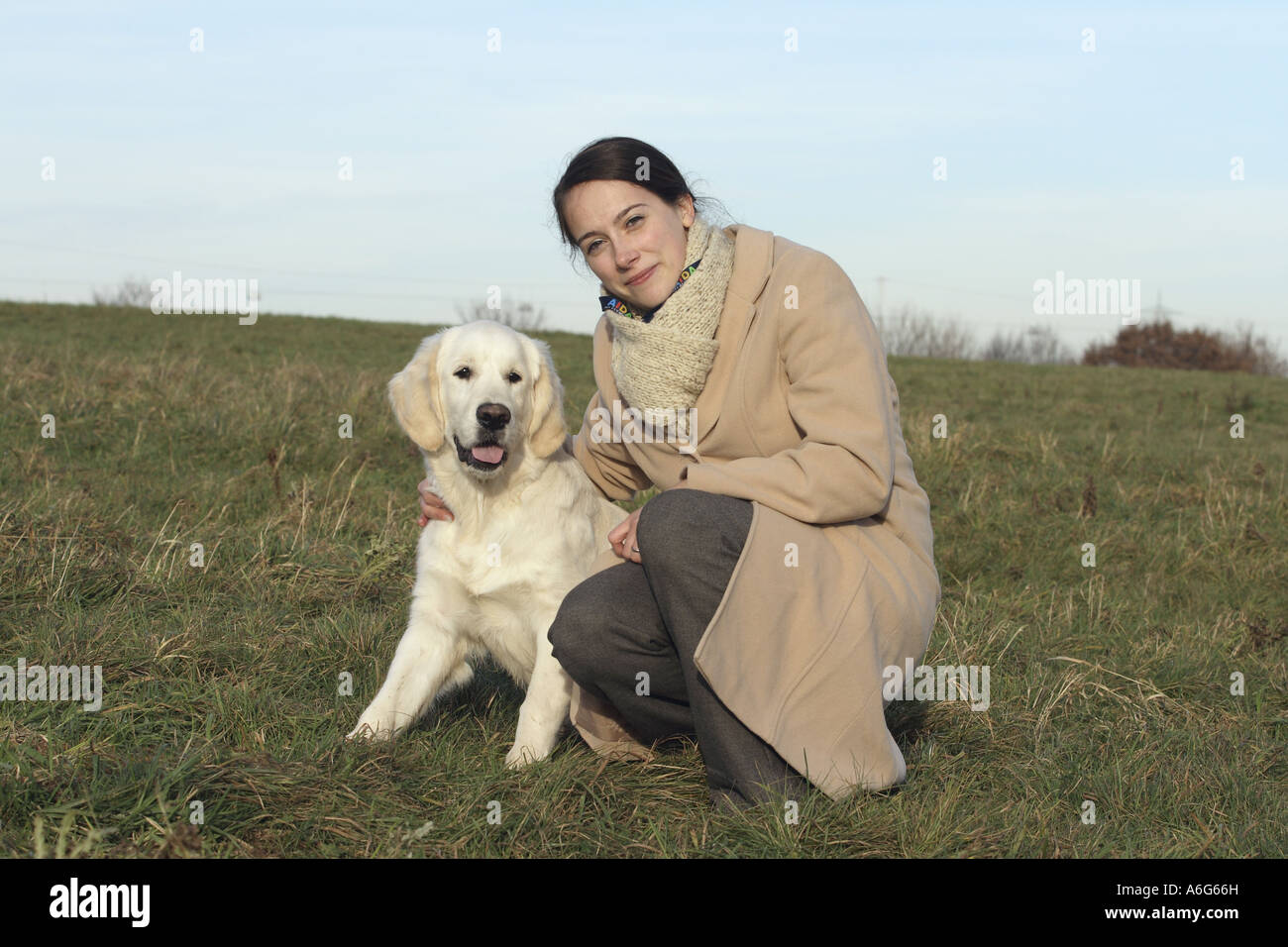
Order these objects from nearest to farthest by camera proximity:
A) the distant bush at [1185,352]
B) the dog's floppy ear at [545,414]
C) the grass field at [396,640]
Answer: the grass field at [396,640] → the dog's floppy ear at [545,414] → the distant bush at [1185,352]

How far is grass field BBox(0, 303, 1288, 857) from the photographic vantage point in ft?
8.69

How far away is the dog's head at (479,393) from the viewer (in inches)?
143

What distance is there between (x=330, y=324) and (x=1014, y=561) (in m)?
15.9

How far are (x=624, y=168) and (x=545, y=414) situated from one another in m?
0.92

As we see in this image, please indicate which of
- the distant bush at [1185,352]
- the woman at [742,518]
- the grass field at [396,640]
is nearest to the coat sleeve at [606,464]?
the woman at [742,518]

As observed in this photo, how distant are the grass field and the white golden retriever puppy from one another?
240mm

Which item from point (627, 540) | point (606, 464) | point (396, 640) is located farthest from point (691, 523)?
point (396, 640)

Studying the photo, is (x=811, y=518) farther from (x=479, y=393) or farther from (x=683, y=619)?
(x=479, y=393)

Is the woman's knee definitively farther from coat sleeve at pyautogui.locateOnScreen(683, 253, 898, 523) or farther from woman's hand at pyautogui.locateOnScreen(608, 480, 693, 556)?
woman's hand at pyautogui.locateOnScreen(608, 480, 693, 556)

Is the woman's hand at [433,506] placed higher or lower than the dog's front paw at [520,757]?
higher

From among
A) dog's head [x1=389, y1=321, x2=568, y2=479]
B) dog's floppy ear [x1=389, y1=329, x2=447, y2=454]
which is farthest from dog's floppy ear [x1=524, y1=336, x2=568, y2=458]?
dog's floppy ear [x1=389, y1=329, x2=447, y2=454]

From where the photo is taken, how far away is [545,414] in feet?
12.4

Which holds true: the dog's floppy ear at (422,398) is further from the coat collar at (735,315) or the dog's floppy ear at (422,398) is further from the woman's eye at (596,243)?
the coat collar at (735,315)
